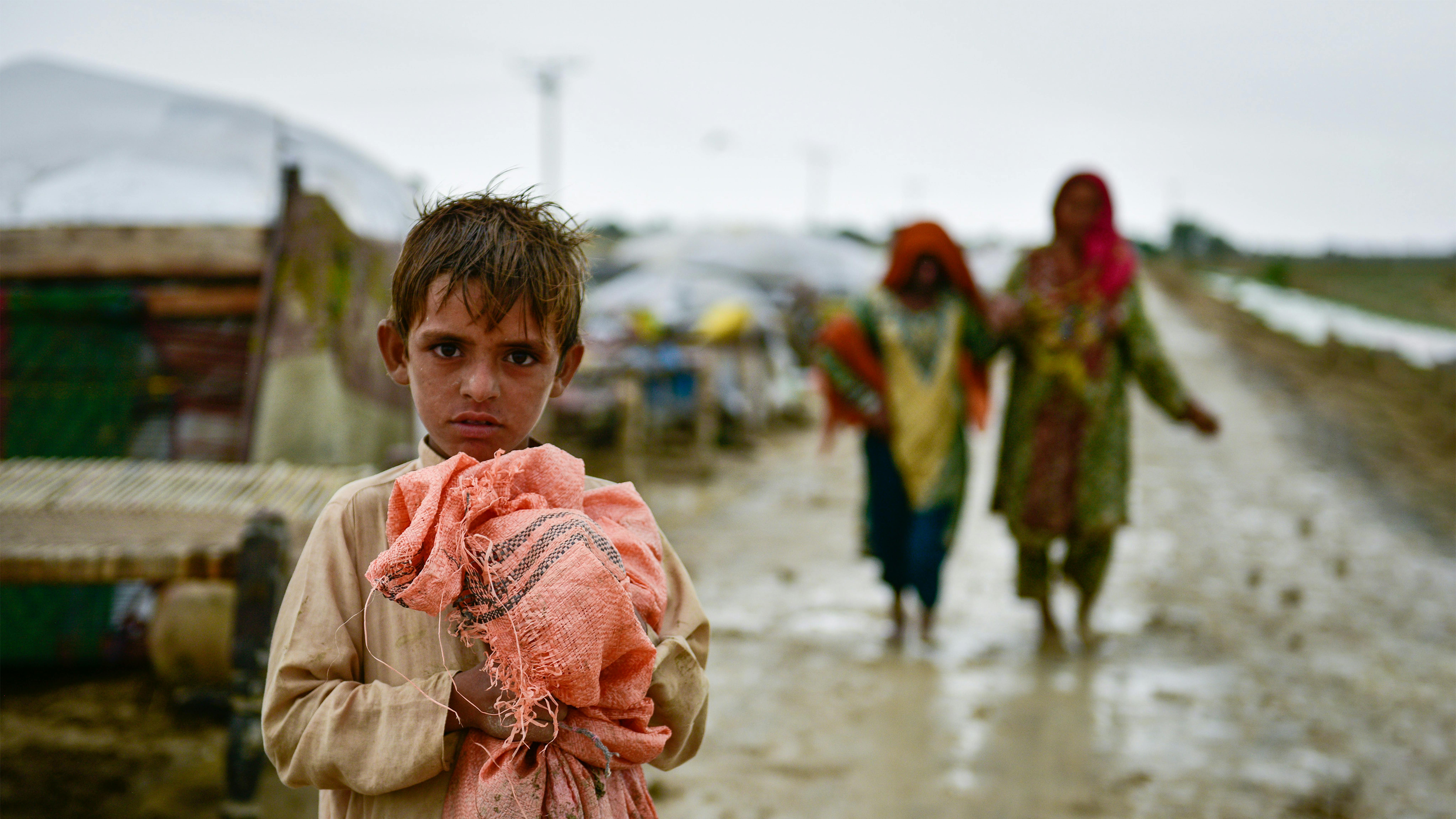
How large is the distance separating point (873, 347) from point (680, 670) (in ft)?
10.7

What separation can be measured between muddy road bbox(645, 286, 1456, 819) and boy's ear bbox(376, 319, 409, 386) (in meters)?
1.96

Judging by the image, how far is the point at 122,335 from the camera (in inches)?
154

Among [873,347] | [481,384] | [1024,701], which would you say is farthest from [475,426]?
[873,347]

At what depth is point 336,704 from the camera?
1089mm

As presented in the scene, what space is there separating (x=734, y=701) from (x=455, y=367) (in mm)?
2767

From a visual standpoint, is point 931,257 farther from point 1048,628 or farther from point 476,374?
point 476,374

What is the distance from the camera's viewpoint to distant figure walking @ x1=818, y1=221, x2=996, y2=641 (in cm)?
414

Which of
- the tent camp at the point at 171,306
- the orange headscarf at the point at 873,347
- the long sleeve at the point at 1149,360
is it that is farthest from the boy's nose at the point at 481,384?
the long sleeve at the point at 1149,360

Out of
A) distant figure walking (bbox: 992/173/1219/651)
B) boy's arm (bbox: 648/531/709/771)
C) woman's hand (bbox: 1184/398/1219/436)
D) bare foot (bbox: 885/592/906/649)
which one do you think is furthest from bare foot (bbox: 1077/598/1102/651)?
boy's arm (bbox: 648/531/709/771)

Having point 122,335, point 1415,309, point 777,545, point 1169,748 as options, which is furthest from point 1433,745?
point 1415,309

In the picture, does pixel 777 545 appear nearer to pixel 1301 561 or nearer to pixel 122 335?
pixel 1301 561

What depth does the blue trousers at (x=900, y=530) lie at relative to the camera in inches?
164

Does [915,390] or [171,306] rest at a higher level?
[171,306]

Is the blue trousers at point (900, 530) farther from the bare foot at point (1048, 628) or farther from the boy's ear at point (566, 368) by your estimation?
the boy's ear at point (566, 368)
